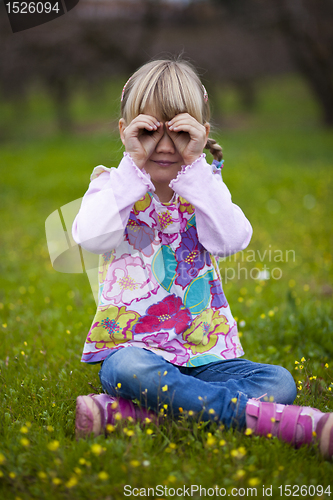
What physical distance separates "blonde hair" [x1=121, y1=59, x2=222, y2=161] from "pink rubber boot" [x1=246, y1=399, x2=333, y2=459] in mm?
1551

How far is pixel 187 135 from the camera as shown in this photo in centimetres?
246

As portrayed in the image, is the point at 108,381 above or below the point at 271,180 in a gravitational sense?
below

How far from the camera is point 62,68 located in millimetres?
16156

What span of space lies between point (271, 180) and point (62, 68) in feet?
33.6

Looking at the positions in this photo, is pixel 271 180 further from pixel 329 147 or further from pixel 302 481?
pixel 302 481

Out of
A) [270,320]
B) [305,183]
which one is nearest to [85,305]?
[270,320]

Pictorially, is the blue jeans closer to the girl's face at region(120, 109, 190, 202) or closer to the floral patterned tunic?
the floral patterned tunic

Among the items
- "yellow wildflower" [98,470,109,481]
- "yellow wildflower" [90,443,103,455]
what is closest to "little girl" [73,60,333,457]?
"yellow wildflower" [90,443,103,455]

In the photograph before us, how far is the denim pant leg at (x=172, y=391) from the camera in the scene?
2203 mm

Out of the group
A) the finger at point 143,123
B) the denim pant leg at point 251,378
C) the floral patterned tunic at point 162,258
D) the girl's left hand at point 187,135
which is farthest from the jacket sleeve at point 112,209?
the denim pant leg at point 251,378

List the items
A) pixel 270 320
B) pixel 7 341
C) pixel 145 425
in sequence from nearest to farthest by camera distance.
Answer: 1. pixel 145 425
2. pixel 7 341
3. pixel 270 320

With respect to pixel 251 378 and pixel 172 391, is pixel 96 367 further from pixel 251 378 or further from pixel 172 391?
pixel 251 378

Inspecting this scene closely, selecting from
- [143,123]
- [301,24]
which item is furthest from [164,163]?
Result: [301,24]

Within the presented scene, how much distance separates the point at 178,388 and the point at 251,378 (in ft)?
1.37
